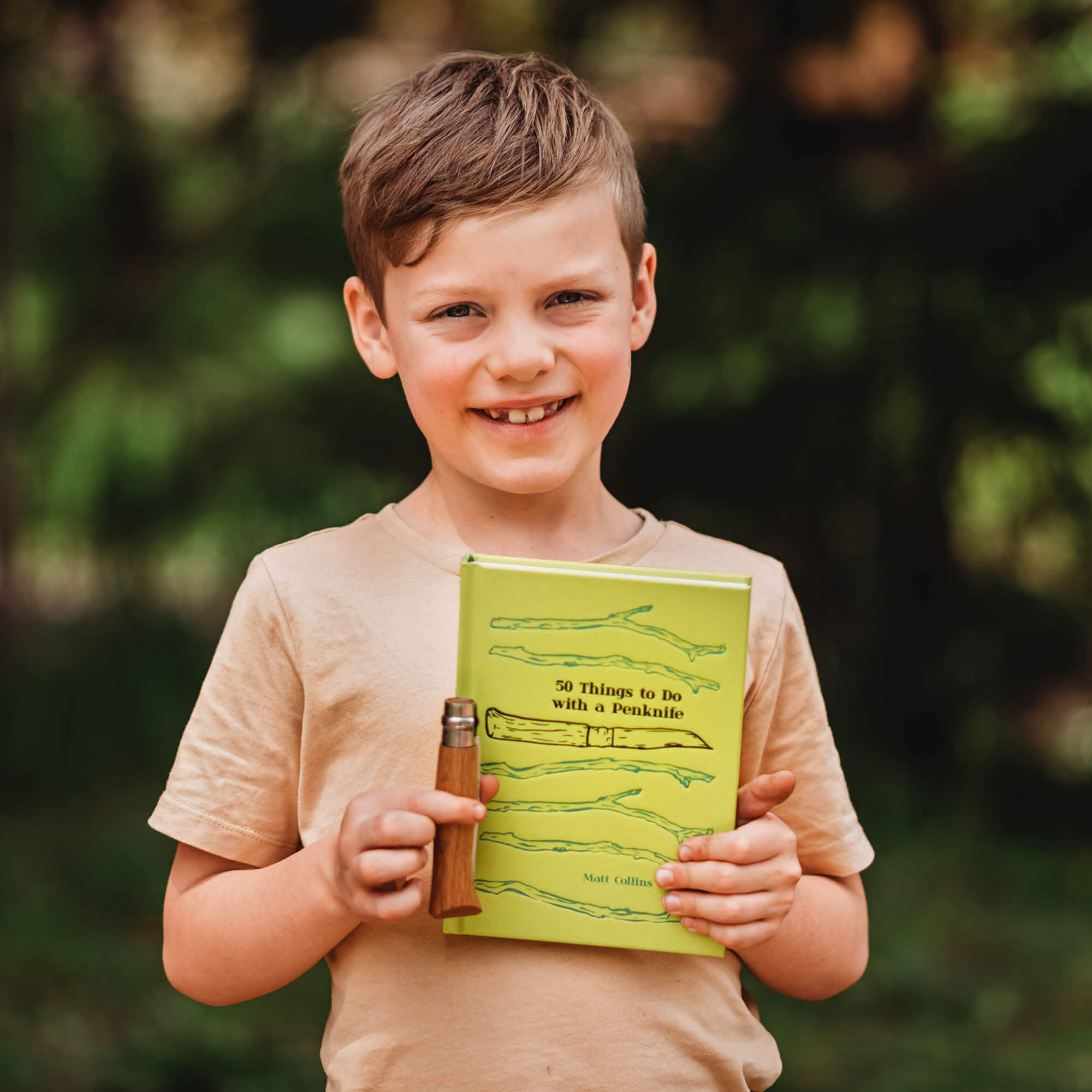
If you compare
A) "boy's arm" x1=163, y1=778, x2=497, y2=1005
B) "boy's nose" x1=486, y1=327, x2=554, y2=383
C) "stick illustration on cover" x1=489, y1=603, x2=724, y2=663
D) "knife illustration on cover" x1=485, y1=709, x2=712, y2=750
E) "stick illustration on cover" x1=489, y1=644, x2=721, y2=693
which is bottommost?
"boy's arm" x1=163, y1=778, x2=497, y2=1005

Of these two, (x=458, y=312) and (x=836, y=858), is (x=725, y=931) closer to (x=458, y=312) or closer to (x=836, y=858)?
(x=836, y=858)

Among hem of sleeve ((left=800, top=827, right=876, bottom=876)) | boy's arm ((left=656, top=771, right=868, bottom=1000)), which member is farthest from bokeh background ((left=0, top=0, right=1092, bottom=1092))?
boy's arm ((left=656, top=771, right=868, bottom=1000))

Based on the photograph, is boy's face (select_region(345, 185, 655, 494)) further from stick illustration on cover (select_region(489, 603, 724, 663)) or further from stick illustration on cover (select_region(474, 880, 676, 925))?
stick illustration on cover (select_region(474, 880, 676, 925))

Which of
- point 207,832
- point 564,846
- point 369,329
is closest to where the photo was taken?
point 564,846

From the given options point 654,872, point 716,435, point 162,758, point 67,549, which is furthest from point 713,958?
point 67,549

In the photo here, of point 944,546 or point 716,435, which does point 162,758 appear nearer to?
point 716,435

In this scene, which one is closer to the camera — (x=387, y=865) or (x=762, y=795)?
(x=387, y=865)

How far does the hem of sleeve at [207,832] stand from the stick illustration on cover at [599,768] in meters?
0.28

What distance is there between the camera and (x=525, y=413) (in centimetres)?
121

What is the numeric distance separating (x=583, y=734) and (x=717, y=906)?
0.61 ft

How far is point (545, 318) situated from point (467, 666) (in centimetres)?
34

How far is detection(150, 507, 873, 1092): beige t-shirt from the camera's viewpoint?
1172 mm

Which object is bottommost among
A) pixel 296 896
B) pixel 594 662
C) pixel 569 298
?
pixel 296 896

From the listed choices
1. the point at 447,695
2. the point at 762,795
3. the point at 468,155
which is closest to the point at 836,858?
the point at 762,795
